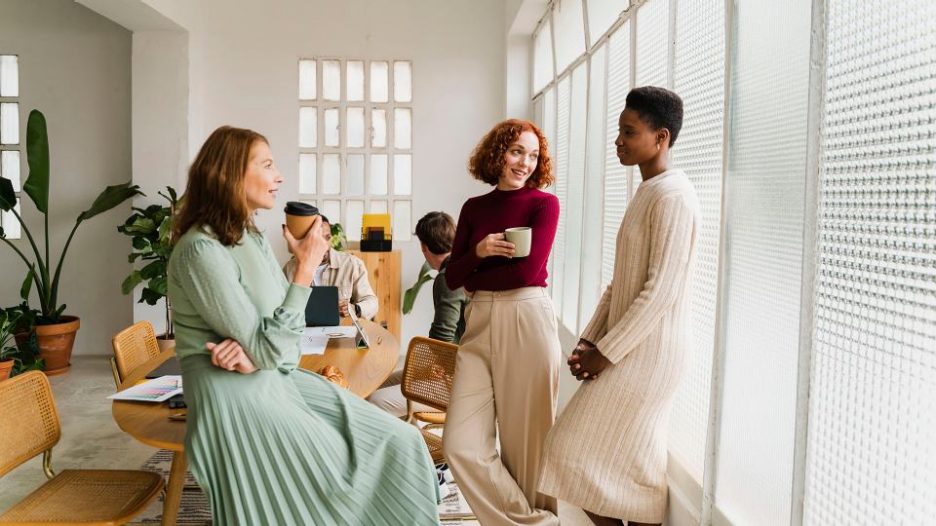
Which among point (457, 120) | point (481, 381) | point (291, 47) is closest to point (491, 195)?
point (481, 381)

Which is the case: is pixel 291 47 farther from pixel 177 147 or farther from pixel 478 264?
pixel 478 264

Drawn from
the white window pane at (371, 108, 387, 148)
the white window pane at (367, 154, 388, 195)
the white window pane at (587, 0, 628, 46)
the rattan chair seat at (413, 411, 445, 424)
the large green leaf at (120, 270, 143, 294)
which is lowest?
the rattan chair seat at (413, 411, 445, 424)

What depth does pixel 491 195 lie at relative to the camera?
2709mm

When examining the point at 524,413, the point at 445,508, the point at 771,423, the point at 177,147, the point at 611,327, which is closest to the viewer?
the point at 771,423

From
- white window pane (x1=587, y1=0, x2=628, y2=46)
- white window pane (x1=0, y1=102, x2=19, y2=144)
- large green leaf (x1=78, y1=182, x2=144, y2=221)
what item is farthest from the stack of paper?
white window pane (x1=0, y1=102, x2=19, y2=144)

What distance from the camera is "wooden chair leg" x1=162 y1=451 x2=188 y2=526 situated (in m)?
2.13

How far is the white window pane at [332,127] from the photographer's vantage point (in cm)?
643

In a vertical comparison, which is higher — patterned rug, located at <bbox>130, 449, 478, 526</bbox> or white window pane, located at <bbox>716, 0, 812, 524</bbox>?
white window pane, located at <bbox>716, 0, 812, 524</bbox>

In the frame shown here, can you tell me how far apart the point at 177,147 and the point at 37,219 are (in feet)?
5.15

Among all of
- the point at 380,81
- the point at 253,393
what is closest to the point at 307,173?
the point at 380,81

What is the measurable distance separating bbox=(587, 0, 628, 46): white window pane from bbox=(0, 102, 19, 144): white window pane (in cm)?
530

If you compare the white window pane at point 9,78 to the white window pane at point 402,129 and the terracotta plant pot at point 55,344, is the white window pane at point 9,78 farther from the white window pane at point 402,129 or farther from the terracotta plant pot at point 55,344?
the white window pane at point 402,129

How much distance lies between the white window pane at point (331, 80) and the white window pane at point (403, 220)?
3.65 feet

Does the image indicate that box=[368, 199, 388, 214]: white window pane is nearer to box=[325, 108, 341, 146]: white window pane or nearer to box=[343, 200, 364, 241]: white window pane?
box=[343, 200, 364, 241]: white window pane
